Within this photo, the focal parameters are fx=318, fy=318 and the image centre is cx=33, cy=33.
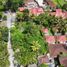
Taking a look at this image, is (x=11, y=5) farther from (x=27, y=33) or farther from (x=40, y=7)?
(x=27, y=33)

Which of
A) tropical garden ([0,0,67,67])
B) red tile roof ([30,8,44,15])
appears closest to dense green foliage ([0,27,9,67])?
tropical garden ([0,0,67,67])

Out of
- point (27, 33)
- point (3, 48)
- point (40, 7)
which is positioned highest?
point (40, 7)

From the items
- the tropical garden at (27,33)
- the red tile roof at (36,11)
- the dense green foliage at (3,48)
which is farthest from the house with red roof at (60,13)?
the dense green foliage at (3,48)

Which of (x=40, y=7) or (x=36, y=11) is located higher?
(x=36, y=11)

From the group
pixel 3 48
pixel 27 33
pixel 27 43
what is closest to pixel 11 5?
pixel 27 33

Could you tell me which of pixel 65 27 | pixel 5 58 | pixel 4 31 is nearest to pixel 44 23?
pixel 65 27

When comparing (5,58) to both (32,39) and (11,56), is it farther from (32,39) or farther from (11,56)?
(32,39)

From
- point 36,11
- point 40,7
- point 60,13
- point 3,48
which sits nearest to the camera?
point 3,48

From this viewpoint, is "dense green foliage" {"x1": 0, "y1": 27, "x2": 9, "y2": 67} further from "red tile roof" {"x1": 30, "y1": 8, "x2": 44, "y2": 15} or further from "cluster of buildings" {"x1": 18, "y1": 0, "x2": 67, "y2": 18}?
"cluster of buildings" {"x1": 18, "y1": 0, "x2": 67, "y2": 18}

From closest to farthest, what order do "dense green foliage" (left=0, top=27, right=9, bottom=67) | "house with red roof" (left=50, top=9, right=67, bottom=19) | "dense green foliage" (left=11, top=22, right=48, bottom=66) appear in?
"dense green foliage" (left=0, top=27, right=9, bottom=67) < "dense green foliage" (left=11, top=22, right=48, bottom=66) < "house with red roof" (left=50, top=9, right=67, bottom=19)

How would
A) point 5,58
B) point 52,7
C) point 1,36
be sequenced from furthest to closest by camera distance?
point 52,7 < point 1,36 < point 5,58

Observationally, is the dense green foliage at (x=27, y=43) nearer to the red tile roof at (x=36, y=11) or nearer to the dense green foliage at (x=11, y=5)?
the red tile roof at (x=36, y=11)
